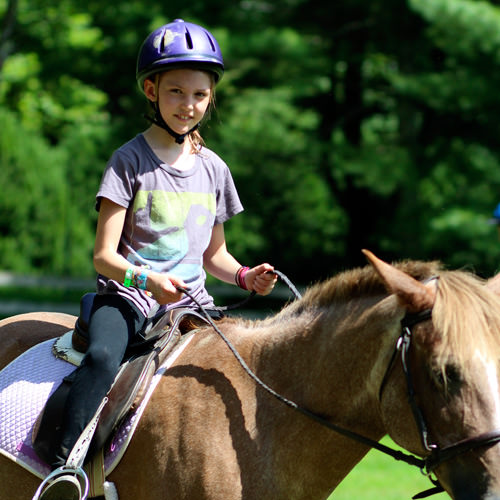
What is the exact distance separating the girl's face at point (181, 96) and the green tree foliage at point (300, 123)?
10000mm

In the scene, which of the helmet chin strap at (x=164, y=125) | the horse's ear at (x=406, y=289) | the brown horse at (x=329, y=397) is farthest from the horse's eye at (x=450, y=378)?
the helmet chin strap at (x=164, y=125)

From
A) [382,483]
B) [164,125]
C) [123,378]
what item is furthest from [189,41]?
[382,483]

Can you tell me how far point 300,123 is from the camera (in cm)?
1856

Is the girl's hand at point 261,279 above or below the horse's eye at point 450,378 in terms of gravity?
above

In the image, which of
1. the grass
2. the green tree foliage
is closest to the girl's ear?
the grass

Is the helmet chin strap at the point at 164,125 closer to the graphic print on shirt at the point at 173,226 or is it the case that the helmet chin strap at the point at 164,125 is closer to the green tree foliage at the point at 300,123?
the graphic print on shirt at the point at 173,226

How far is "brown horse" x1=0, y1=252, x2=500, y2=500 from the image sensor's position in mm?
2646

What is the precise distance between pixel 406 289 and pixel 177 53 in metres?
1.51

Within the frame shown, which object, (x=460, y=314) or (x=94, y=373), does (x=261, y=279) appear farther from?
(x=460, y=314)

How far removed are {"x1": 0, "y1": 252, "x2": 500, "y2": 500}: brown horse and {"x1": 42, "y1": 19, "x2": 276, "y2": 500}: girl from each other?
0.80 feet

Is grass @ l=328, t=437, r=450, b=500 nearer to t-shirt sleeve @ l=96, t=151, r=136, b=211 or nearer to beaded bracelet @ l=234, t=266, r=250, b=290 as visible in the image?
beaded bracelet @ l=234, t=266, r=250, b=290

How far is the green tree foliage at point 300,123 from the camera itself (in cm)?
1430

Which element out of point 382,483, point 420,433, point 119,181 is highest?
point 119,181

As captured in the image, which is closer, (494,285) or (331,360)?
(494,285)
